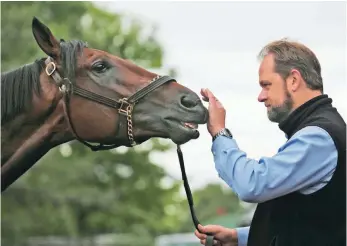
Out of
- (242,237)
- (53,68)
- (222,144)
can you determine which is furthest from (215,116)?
(53,68)

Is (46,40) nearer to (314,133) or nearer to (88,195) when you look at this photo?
(314,133)

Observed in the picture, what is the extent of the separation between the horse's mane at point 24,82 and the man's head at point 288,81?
1.04m

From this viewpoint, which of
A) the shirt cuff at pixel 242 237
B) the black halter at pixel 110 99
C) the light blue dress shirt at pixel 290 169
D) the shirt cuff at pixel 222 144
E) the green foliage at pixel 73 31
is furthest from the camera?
the green foliage at pixel 73 31

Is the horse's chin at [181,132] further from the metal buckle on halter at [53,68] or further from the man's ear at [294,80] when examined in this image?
the metal buckle on halter at [53,68]

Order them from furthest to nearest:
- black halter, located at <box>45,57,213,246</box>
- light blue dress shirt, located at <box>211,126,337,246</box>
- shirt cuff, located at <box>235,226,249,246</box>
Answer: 1. shirt cuff, located at <box>235,226,249,246</box>
2. black halter, located at <box>45,57,213,246</box>
3. light blue dress shirt, located at <box>211,126,337,246</box>

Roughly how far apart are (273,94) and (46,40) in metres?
1.26

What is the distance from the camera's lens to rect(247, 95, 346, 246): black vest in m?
3.47

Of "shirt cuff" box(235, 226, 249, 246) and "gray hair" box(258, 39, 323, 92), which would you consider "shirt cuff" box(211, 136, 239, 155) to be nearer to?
"gray hair" box(258, 39, 323, 92)

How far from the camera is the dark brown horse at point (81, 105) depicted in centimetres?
393

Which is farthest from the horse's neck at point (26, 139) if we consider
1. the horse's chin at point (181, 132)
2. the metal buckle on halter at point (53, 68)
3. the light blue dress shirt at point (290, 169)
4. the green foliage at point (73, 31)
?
the green foliage at point (73, 31)

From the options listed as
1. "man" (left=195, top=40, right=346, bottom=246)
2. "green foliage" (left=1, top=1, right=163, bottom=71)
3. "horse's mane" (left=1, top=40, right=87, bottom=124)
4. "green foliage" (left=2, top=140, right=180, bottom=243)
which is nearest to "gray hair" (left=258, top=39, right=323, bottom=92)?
"man" (left=195, top=40, right=346, bottom=246)

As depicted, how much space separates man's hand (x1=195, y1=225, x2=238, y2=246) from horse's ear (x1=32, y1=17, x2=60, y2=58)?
1.24 metres

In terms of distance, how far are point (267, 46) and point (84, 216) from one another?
90.9ft

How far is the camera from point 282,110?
3617 millimetres
